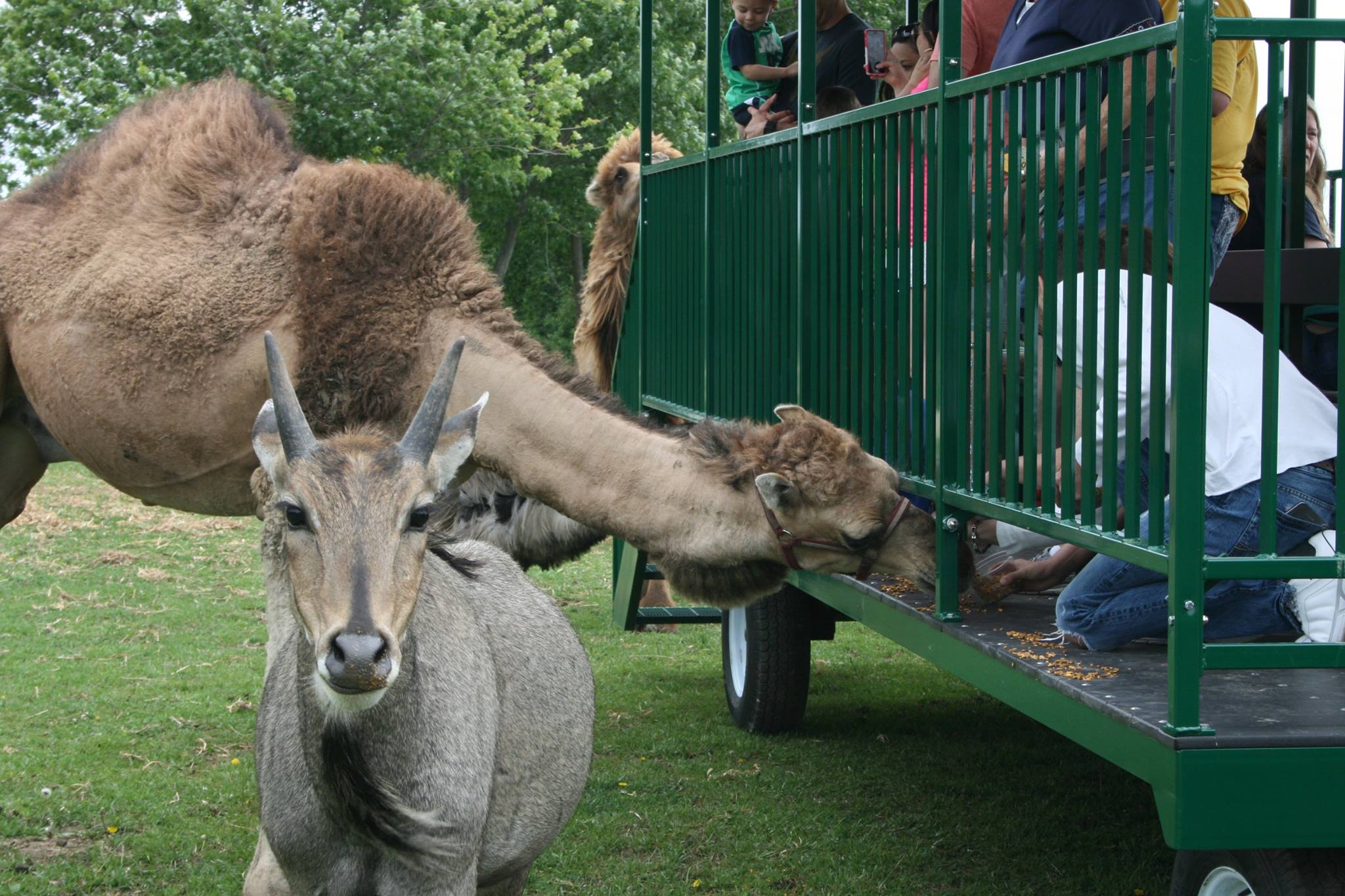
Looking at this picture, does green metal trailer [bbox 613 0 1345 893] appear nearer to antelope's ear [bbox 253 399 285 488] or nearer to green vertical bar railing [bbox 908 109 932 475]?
green vertical bar railing [bbox 908 109 932 475]

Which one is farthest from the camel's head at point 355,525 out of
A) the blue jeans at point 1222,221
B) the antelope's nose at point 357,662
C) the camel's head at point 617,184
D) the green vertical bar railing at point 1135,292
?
the camel's head at point 617,184

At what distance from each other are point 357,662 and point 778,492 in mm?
1960

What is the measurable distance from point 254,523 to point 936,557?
1264 cm

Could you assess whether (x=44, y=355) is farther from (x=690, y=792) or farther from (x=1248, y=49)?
(x=1248, y=49)

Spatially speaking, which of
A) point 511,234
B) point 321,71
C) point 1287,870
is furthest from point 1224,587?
point 511,234

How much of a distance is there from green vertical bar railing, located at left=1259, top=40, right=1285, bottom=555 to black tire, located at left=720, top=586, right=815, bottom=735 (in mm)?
3933

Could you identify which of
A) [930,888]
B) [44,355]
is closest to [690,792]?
[930,888]

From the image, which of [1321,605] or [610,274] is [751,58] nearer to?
[610,274]

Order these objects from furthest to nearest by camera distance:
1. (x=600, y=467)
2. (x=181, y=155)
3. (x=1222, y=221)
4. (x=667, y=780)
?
(x=667, y=780), (x=181, y=155), (x=600, y=467), (x=1222, y=221)

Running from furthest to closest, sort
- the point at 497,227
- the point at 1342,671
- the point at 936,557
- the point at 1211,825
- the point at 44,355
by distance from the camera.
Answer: the point at 497,227 → the point at 44,355 → the point at 936,557 → the point at 1342,671 → the point at 1211,825

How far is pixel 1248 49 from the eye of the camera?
503 centimetres

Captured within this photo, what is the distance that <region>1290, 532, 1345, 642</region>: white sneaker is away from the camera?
12.1ft

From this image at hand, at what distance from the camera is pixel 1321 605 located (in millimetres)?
3793

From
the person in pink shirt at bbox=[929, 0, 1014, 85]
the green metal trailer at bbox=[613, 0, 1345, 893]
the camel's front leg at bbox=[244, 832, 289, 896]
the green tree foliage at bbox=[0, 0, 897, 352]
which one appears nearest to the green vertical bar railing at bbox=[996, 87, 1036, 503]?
the green metal trailer at bbox=[613, 0, 1345, 893]
